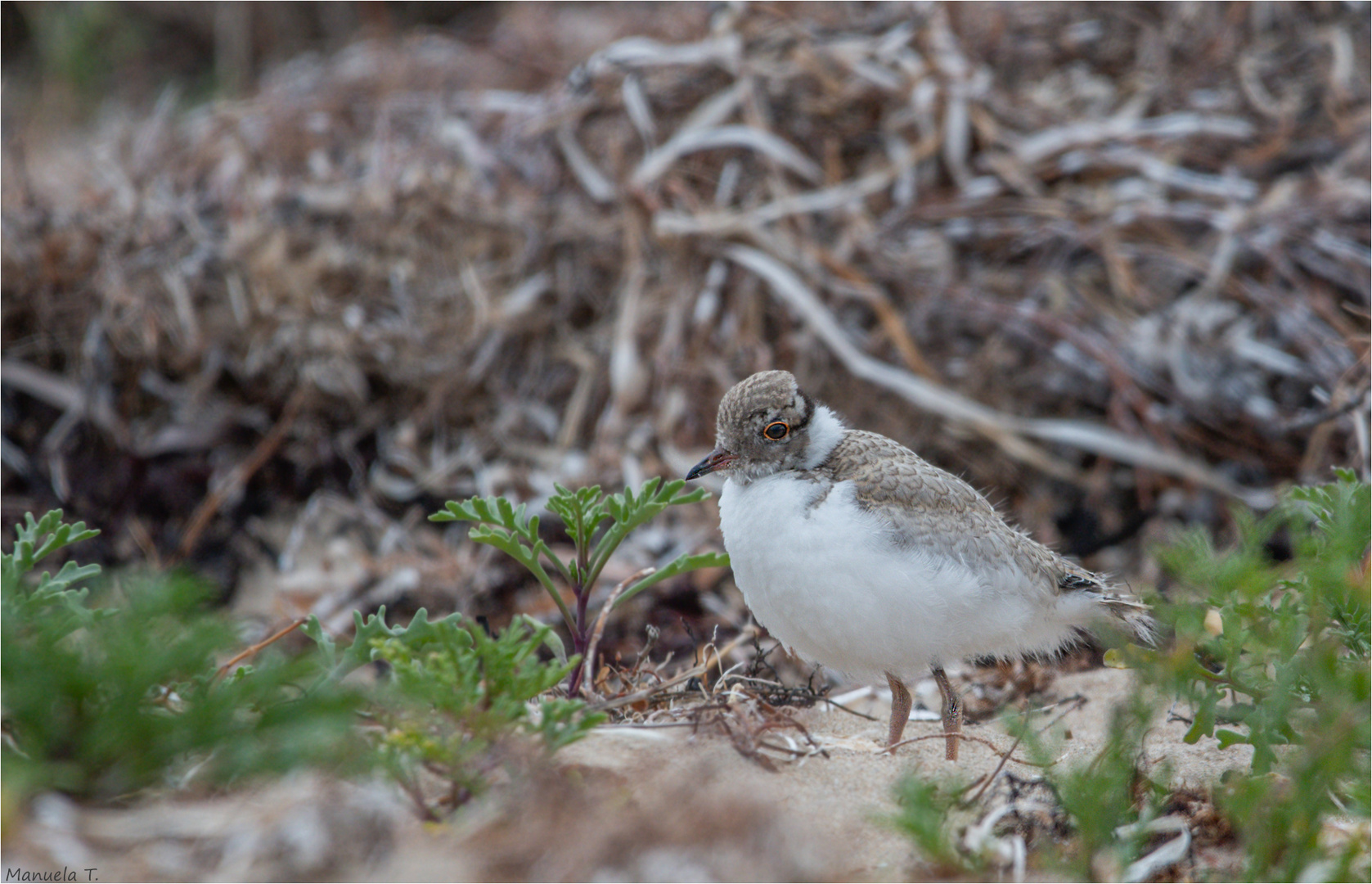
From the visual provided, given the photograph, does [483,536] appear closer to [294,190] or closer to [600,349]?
[600,349]

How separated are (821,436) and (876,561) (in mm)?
548

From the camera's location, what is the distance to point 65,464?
486cm

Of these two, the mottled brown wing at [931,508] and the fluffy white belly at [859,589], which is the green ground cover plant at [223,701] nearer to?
the fluffy white belly at [859,589]

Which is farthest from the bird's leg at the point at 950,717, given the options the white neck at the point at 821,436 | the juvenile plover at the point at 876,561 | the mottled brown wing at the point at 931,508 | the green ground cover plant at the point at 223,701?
the green ground cover plant at the point at 223,701

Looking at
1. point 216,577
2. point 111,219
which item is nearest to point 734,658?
point 216,577

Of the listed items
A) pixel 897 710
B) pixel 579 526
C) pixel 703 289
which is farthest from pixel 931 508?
pixel 703 289

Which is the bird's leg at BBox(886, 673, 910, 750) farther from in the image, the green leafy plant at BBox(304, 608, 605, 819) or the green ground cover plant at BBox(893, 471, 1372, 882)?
the green leafy plant at BBox(304, 608, 605, 819)

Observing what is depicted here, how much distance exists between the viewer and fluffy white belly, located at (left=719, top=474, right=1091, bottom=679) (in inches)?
104

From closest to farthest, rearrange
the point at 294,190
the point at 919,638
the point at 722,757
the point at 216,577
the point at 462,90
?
the point at 722,757 < the point at 919,638 < the point at 216,577 < the point at 294,190 < the point at 462,90

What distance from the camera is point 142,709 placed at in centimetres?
197

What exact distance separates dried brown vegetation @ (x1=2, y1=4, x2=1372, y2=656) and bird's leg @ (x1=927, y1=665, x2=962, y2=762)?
5.39 feet

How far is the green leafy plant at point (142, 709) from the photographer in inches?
70.7

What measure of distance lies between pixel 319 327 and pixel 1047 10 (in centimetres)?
427
